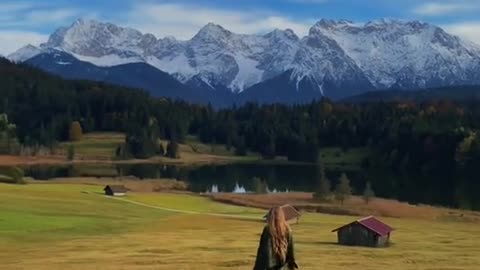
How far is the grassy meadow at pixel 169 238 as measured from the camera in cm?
5331

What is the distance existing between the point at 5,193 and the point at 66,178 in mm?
55104

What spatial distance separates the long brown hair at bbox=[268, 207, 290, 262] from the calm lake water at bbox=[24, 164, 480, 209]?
98.6 m

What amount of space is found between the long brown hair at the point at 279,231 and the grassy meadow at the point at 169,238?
101 ft

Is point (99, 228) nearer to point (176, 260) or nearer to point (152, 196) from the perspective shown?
point (176, 260)

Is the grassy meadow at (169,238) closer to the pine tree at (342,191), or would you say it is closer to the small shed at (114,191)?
the small shed at (114,191)

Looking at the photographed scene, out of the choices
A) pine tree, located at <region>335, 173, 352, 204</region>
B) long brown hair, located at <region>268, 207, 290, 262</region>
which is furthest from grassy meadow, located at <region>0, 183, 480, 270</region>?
long brown hair, located at <region>268, 207, 290, 262</region>

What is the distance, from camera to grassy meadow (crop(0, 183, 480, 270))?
175ft

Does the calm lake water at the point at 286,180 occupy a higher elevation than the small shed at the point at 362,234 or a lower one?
higher

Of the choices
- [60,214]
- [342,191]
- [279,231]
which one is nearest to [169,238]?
[60,214]

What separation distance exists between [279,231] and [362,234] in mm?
53323

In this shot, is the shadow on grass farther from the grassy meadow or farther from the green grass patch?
the green grass patch

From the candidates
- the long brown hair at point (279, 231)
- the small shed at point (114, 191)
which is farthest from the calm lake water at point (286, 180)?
the long brown hair at point (279, 231)

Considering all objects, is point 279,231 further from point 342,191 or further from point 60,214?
point 342,191

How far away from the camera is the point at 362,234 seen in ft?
233
